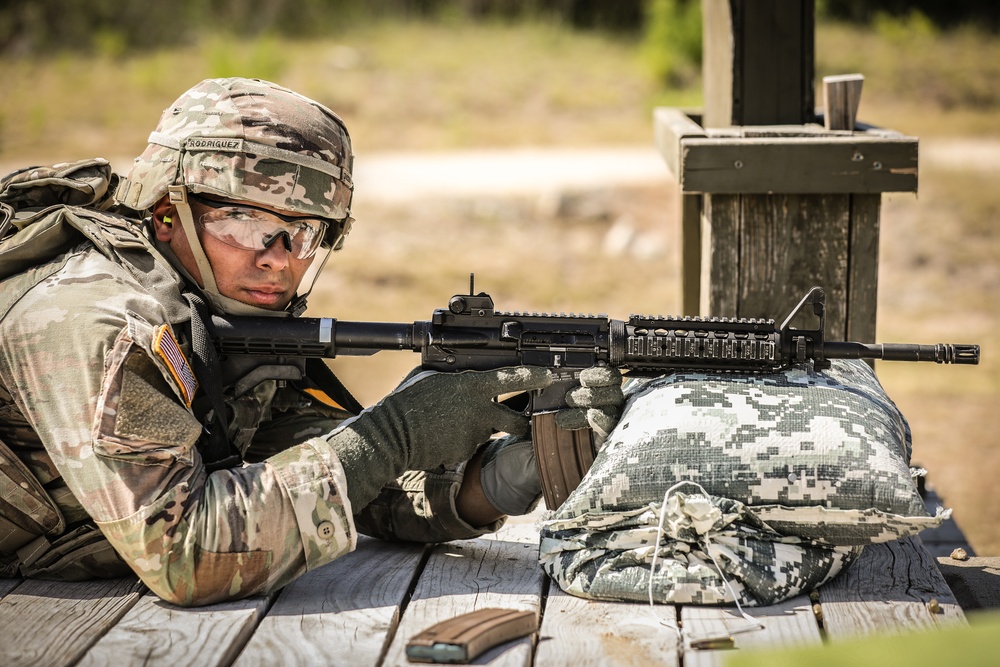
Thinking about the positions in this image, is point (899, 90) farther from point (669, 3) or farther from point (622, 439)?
point (622, 439)

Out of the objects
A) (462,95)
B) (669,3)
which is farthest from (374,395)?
(669,3)

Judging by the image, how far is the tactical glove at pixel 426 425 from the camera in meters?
3.03

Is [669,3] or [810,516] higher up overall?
[669,3]

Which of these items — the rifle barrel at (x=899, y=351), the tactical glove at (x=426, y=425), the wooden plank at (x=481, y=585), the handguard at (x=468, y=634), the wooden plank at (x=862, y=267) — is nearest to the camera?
the handguard at (x=468, y=634)

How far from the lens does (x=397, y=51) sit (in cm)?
2223

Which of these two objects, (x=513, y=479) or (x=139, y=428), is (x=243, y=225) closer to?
(x=139, y=428)

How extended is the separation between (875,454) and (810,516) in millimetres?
243

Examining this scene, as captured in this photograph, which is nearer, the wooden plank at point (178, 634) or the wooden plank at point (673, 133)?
the wooden plank at point (178, 634)

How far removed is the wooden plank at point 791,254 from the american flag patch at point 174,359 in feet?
6.61

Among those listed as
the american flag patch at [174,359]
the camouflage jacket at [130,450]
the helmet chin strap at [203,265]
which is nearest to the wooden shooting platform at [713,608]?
the camouflage jacket at [130,450]

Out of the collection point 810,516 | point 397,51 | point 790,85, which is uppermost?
point 397,51

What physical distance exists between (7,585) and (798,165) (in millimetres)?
2825

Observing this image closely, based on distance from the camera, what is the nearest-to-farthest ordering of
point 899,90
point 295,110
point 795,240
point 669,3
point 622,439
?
1. point 622,439
2. point 295,110
3. point 795,240
4. point 899,90
5. point 669,3

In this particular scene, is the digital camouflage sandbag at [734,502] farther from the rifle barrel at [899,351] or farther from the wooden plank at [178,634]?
the wooden plank at [178,634]
